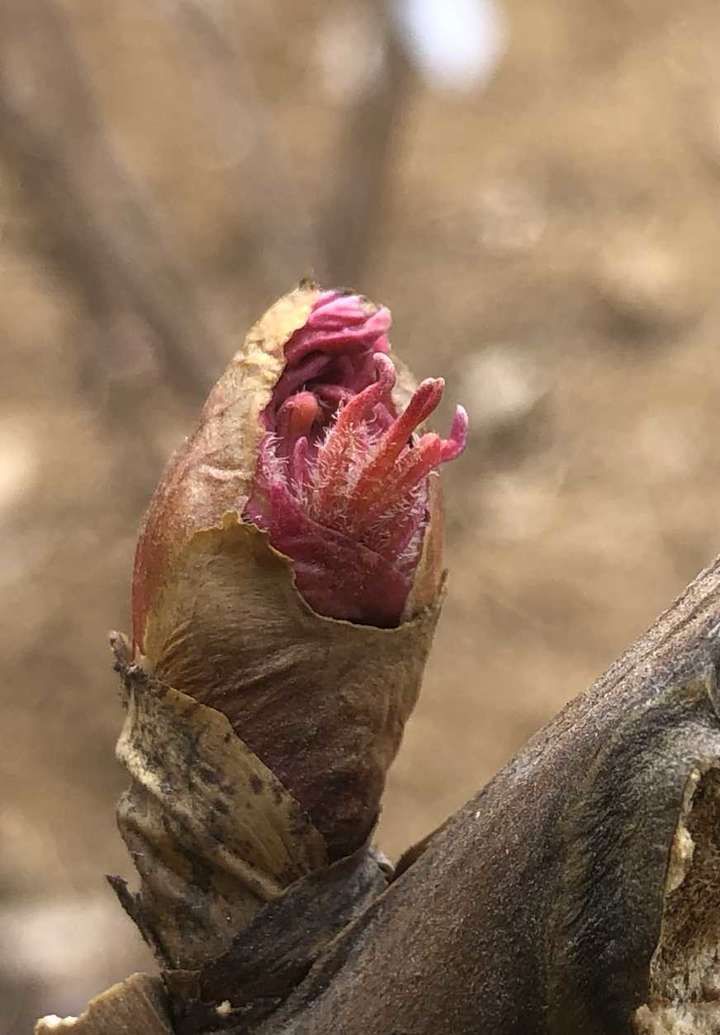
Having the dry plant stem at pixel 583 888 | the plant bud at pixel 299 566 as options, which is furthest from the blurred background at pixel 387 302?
the dry plant stem at pixel 583 888

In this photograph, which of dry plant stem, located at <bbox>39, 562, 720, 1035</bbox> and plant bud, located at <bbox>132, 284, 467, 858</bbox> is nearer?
dry plant stem, located at <bbox>39, 562, 720, 1035</bbox>

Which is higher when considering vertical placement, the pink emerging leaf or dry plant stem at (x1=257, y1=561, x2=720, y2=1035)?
the pink emerging leaf

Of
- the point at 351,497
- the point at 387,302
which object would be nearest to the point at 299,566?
the point at 351,497

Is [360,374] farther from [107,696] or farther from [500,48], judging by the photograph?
[500,48]

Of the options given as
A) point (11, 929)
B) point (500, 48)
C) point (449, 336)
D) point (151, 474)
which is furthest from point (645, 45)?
point (11, 929)

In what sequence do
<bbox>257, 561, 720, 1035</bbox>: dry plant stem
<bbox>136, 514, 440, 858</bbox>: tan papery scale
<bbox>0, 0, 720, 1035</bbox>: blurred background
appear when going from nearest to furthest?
<bbox>257, 561, 720, 1035</bbox>: dry plant stem < <bbox>136, 514, 440, 858</bbox>: tan papery scale < <bbox>0, 0, 720, 1035</bbox>: blurred background

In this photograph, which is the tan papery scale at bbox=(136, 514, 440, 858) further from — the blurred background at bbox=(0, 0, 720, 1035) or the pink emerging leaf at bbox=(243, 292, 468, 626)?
the blurred background at bbox=(0, 0, 720, 1035)

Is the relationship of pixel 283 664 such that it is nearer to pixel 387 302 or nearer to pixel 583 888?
pixel 583 888

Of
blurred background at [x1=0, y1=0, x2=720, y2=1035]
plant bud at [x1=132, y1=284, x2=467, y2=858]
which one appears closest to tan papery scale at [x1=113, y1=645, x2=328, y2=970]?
plant bud at [x1=132, y1=284, x2=467, y2=858]
